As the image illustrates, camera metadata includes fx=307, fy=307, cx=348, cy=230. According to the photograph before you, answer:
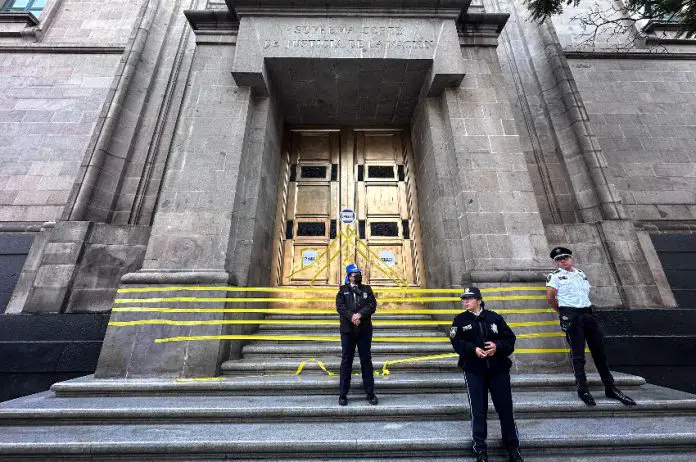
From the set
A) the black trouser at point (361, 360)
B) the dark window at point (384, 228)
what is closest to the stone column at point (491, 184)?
the dark window at point (384, 228)

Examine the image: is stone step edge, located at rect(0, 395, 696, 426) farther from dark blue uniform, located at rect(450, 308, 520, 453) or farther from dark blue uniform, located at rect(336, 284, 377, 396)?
dark blue uniform, located at rect(450, 308, 520, 453)

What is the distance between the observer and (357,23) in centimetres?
793

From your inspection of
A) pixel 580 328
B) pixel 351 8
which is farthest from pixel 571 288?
pixel 351 8

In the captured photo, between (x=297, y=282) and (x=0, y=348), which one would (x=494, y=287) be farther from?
(x=0, y=348)

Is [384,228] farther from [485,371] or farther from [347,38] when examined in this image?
[485,371]

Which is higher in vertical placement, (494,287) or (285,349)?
(494,287)

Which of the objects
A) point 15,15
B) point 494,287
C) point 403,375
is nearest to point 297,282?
point 403,375

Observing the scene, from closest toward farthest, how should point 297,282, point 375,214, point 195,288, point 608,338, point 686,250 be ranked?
point 195,288
point 608,338
point 686,250
point 297,282
point 375,214

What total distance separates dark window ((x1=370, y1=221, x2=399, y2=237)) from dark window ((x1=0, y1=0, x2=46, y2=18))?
47.6 ft

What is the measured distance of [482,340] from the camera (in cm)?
322

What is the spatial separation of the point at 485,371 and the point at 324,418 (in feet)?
Result: 7.05

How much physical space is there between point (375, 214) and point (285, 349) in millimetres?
4594

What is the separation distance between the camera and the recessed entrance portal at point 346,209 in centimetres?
840

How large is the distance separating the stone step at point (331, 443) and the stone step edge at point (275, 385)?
1.07 metres
